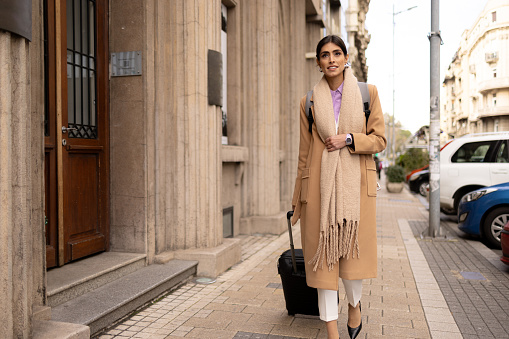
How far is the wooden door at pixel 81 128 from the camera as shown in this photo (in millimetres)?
4898

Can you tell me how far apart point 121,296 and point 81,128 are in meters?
1.93

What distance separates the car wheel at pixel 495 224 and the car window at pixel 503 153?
2.65m

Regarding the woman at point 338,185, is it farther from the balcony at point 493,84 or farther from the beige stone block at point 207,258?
the balcony at point 493,84

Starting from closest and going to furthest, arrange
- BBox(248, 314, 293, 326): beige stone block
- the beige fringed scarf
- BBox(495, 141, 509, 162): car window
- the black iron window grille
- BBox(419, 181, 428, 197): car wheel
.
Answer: the beige fringed scarf, BBox(248, 314, 293, 326): beige stone block, the black iron window grille, BBox(495, 141, 509, 162): car window, BBox(419, 181, 428, 197): car wheel

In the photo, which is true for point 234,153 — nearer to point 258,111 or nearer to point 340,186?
point 258,111

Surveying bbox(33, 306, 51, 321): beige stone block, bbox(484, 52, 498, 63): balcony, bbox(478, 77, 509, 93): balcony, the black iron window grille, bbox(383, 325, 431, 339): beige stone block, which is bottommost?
bbox(383, 325, 431, 339): beige stone block

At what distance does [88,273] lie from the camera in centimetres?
467

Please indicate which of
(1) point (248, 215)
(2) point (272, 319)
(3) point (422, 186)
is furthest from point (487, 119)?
(2) point (272, 319)

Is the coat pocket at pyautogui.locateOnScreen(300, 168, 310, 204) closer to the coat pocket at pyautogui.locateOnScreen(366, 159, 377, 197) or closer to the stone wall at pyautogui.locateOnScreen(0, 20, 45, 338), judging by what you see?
the coat pocket at pyautogui.locateOnScreen(366, 159, 377, 197)

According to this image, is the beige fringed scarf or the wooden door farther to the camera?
the wooden door

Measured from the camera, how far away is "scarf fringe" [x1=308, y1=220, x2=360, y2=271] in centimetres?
343

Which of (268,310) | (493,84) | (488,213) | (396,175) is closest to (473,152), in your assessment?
(488,213)

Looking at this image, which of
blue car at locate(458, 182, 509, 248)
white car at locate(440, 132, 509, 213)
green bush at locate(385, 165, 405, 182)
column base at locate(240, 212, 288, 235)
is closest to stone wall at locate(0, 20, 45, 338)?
column base at locate(240, 212, 288, 235)

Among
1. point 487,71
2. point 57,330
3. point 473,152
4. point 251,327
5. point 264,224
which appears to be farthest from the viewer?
point 487,71
